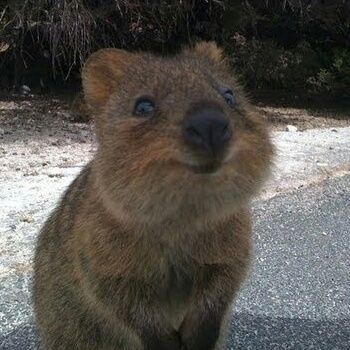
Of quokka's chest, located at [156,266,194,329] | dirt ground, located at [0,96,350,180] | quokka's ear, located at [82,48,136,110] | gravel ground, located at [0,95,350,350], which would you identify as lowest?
dirt ground, located at [0,96,350,180]

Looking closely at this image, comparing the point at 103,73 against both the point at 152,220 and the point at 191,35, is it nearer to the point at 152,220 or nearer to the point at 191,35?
the point at 152,220

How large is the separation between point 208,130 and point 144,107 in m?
0.43

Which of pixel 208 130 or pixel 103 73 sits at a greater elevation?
pixel 208 130

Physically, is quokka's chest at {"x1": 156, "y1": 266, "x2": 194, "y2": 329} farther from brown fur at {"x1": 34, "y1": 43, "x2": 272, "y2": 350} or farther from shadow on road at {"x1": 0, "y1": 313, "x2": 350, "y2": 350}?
shadow on road at {"x1": 0, "y1": 313, "x2": 350, "y2": 350}

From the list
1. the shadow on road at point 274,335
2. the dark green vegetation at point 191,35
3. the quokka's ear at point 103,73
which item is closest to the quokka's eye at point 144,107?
the quokka's ear at point 103,73

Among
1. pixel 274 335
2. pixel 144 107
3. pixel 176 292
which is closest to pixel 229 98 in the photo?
pixel 144 107

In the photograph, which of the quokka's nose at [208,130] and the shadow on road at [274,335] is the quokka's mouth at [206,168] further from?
the shadow on road at [274,335]

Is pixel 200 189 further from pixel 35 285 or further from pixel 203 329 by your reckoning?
pixel 35 285

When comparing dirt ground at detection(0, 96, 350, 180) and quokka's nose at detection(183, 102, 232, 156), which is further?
dirt ground at detection(0, 96, 350, 180)

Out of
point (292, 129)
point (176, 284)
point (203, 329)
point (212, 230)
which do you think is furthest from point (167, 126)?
point (292, 129)

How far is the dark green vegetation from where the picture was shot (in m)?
9.79

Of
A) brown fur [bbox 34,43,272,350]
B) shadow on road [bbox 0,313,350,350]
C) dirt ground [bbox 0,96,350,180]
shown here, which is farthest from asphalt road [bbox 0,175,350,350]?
dirt ground [bbox 0,96,350,180]

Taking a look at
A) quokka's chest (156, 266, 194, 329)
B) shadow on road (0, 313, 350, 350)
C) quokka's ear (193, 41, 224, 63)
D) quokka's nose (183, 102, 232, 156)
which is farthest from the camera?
shadow on road (0, 313, 350, 350)

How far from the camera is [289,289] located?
4184 mm
